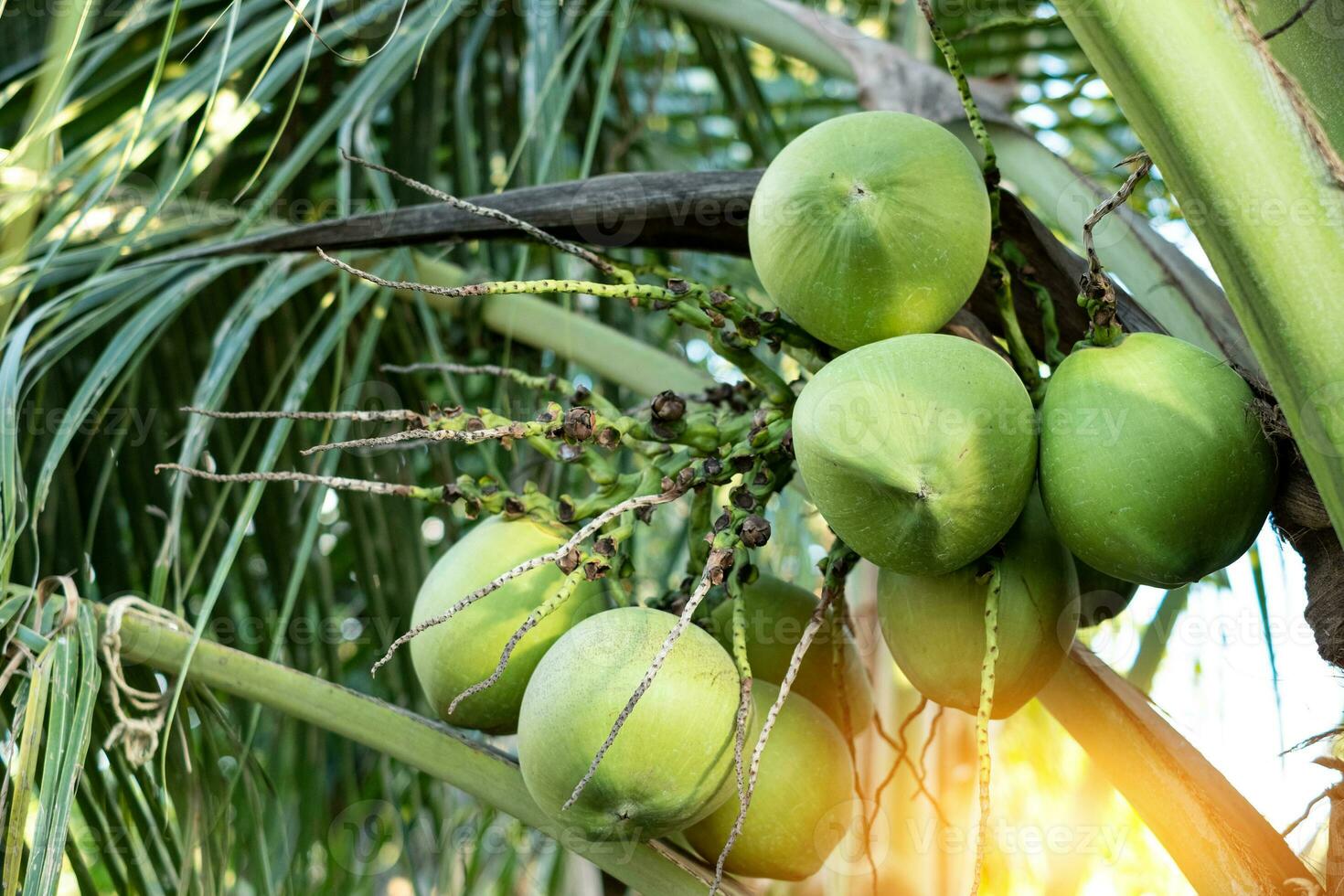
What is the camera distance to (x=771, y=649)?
109 centimetres

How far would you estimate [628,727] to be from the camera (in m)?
0.84

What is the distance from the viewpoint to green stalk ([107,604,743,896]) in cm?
101

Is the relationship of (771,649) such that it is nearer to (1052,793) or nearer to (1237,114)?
(1237,114)

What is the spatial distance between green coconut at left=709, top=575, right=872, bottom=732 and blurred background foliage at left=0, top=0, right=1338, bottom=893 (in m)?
0.14

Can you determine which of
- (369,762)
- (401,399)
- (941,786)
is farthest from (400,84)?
(941,786)

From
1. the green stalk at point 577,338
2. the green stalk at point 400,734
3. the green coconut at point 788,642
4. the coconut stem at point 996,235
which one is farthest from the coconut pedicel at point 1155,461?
the green stalk at point 577,338

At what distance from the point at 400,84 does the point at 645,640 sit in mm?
1221

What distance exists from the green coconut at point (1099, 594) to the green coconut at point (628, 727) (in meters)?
0.33

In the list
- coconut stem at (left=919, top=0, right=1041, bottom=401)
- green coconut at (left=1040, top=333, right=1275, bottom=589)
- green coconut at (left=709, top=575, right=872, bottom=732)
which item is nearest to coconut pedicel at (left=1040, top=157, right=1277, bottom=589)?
green coconut at (left=1040, top=333, right=1275, bottom=589)

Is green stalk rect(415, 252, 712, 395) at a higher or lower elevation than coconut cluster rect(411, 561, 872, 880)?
higher

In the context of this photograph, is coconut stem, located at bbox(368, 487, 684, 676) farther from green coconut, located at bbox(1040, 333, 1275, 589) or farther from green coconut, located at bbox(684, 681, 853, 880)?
green coconut, located at bbox(1040, 333, 1275, 589)

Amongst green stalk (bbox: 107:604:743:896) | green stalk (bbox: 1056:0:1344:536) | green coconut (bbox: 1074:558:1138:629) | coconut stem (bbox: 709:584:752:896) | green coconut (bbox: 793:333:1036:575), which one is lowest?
green stalk (bbox: 107:604:743:896)

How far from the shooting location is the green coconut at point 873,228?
2.83 ft

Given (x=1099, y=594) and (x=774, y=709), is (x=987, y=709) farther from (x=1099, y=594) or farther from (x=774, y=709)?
(x=1099, y=594)
